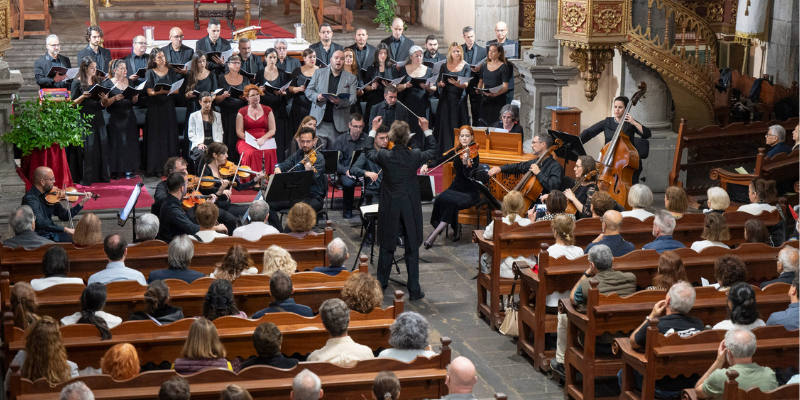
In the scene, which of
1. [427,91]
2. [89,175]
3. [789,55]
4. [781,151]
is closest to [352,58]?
[427,91]

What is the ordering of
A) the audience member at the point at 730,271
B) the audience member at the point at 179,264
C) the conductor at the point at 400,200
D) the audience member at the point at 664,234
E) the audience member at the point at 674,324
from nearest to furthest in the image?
the audience member at the point at 674,324 → the audience member at the point at 730,271 → the audience member at the point at 179,264 → the audience member at the point at 664,234 → the conductor at the point at 400,200

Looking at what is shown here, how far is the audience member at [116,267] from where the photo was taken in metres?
6.16

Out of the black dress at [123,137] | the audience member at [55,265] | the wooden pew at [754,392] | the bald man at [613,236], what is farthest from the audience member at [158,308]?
the black dress at [123,137]

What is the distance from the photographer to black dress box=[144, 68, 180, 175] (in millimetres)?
10844

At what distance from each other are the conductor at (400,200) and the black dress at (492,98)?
135 inches

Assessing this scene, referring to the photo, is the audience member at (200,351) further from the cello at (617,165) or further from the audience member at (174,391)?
the cello at (617,165)

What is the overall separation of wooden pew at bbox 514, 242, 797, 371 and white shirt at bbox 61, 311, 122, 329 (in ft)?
9.00

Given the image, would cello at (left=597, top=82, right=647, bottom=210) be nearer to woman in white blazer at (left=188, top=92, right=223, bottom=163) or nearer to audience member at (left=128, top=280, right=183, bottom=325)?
woman in white blazer at (left=188, top=92, right=223, bottom=163)

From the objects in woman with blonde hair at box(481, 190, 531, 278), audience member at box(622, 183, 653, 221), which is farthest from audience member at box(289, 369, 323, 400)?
audience member at box(622, 183, 653, 221)

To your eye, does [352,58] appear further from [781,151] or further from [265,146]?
[781,151]

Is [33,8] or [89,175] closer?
[89,175]

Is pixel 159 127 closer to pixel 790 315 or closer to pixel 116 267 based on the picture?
pixel 116 267

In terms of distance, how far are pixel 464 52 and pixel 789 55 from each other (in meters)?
5.24

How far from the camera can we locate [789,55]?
14008 millimetres
